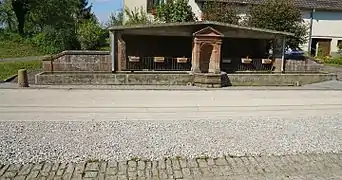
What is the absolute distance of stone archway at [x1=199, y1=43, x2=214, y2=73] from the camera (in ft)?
49.4

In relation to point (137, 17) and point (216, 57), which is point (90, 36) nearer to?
point (137, 17)

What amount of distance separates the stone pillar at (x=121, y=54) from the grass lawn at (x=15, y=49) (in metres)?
15.9

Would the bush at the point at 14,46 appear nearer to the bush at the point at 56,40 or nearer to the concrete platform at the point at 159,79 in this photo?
the bush at the point at 56,40

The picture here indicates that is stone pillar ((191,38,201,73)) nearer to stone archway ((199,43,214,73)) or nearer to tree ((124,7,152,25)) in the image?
stone archway ((199,43,214,73))

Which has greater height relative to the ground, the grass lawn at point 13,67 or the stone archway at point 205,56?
the stone archway at point 205,56

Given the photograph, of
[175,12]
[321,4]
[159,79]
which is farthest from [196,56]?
[321,4]

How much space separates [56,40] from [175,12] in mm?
12528

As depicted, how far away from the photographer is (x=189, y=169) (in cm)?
495

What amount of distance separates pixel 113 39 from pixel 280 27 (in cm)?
1033

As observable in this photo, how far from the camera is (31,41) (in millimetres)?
31219

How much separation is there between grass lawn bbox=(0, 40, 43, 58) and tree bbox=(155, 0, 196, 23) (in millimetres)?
13070

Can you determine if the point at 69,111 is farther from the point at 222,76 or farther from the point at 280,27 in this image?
the point at 280,27

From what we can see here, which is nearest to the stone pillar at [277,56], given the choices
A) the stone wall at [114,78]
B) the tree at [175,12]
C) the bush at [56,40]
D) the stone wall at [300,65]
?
the stone wall at [300,65]

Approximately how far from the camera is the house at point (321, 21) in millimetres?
30344
